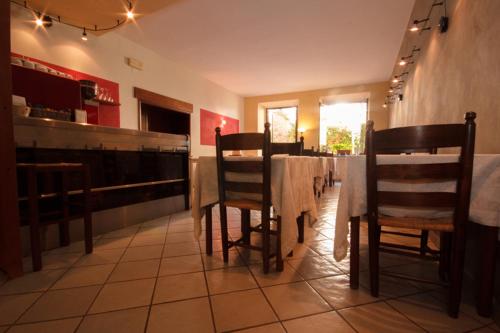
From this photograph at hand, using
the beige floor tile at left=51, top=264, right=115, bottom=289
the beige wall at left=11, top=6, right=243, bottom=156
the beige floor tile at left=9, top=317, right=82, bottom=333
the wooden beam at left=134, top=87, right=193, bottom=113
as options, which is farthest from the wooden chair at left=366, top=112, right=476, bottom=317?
the wooden beam at left=134, top=87, right=193, bottom=113

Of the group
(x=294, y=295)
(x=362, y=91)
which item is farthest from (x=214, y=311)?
(x=362, y=91)

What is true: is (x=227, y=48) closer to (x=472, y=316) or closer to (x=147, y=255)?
→ (x=147, y=255)

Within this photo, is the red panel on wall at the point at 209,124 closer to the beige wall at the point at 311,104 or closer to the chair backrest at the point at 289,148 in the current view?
the beige wall at the point at 311,104

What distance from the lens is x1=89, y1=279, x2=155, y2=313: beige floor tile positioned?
128cm

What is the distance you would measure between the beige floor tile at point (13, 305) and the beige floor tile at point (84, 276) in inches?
5.4

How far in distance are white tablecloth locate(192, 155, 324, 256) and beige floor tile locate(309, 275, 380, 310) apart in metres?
0.30

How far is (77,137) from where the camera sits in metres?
2.34

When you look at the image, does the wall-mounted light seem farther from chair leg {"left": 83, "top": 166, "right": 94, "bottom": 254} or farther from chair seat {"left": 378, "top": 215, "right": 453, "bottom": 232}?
chair seat {"left": 378, "top": 215, "right": 453, "bottom": 232}

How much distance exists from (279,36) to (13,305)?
473 centimetres

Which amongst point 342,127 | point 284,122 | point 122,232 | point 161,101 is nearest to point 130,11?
point 161,101

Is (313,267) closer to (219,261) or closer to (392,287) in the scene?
(392,287)

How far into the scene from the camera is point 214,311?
1230mm

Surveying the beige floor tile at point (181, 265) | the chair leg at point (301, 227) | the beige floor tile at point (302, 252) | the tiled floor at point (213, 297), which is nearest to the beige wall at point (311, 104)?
the chair leg at point (301, 227)

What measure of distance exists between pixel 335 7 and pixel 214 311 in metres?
4.12
